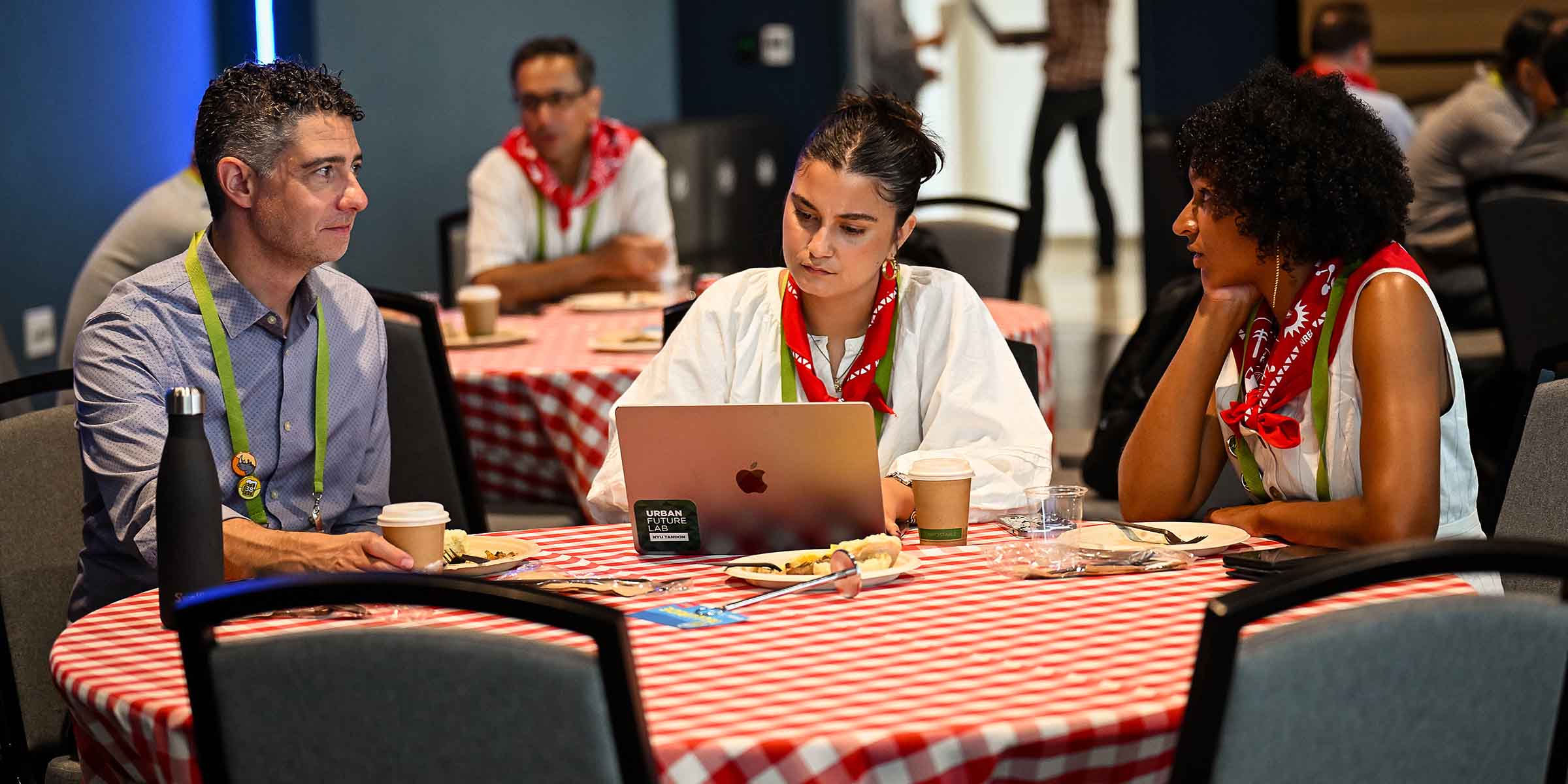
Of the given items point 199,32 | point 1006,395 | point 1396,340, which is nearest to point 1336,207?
point 1396,340

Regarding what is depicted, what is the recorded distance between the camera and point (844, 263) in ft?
8.10

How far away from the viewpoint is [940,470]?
2.12 meters

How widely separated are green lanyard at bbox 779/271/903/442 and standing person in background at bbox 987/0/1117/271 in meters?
7.12

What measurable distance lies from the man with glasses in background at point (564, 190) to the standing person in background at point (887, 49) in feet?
11.3

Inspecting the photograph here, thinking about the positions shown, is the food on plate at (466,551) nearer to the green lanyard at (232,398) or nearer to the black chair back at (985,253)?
the green lanyard at (232,398)

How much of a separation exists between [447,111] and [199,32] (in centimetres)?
108

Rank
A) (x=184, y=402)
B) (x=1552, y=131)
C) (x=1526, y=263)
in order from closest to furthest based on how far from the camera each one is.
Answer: (x=184, y=402) → (x=1526, y=263) → (x=1552, y=131)

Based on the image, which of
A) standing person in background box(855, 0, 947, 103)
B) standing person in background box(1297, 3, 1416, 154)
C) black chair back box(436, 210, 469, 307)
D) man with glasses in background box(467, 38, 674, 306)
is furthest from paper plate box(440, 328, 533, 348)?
standing person in background box(855, 0, 947, 103)

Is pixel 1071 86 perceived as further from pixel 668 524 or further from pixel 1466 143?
pixel 668 524

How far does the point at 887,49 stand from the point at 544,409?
6080mm

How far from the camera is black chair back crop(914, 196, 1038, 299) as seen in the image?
15.0 feet

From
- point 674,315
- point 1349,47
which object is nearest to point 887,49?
point 1349,47

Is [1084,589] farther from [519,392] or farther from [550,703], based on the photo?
[519,392]

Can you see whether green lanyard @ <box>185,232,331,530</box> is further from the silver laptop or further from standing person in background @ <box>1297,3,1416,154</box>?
standing person in background @ <box>1297,3,1416,154</box>
